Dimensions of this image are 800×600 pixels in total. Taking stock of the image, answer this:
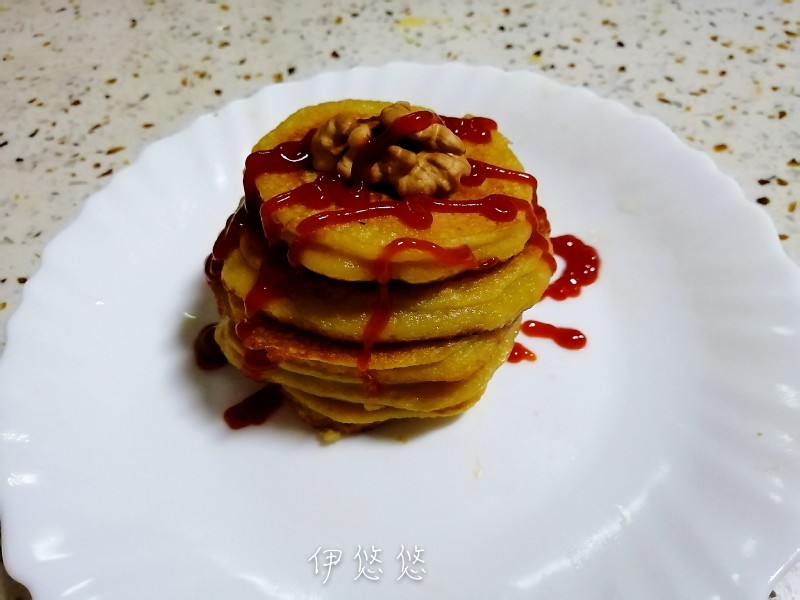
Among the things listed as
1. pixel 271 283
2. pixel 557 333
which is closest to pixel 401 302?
pixel 271 283

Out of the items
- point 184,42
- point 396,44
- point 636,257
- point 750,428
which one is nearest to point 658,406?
point 750,428

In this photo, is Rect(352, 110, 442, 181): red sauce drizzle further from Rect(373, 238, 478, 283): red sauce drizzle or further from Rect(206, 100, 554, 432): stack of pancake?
Rect(373, 238, 478, 283): red sauce drizzle

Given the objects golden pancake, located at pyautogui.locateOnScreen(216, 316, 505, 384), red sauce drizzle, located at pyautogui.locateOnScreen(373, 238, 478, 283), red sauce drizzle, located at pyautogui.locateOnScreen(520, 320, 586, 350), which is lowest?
red sauce drizzle, located at pyautogui.locateOnScreen(520, 320, 586, 350)

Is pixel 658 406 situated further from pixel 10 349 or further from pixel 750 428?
pixel 10 349

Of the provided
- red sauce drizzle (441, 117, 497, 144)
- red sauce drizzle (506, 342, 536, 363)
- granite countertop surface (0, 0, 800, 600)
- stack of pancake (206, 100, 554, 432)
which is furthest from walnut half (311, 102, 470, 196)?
granite countertop surface (0, 0, 800, 600)

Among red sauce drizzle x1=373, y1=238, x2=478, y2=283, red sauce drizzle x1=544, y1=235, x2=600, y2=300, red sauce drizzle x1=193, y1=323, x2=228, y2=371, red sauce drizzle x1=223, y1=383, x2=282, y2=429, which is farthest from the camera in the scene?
red sauce drizzle x1=544, y1=235, x2=600, y2=300

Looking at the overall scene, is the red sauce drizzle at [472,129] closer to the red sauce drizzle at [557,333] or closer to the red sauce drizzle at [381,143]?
the red sauce drizzle at [381,143]
